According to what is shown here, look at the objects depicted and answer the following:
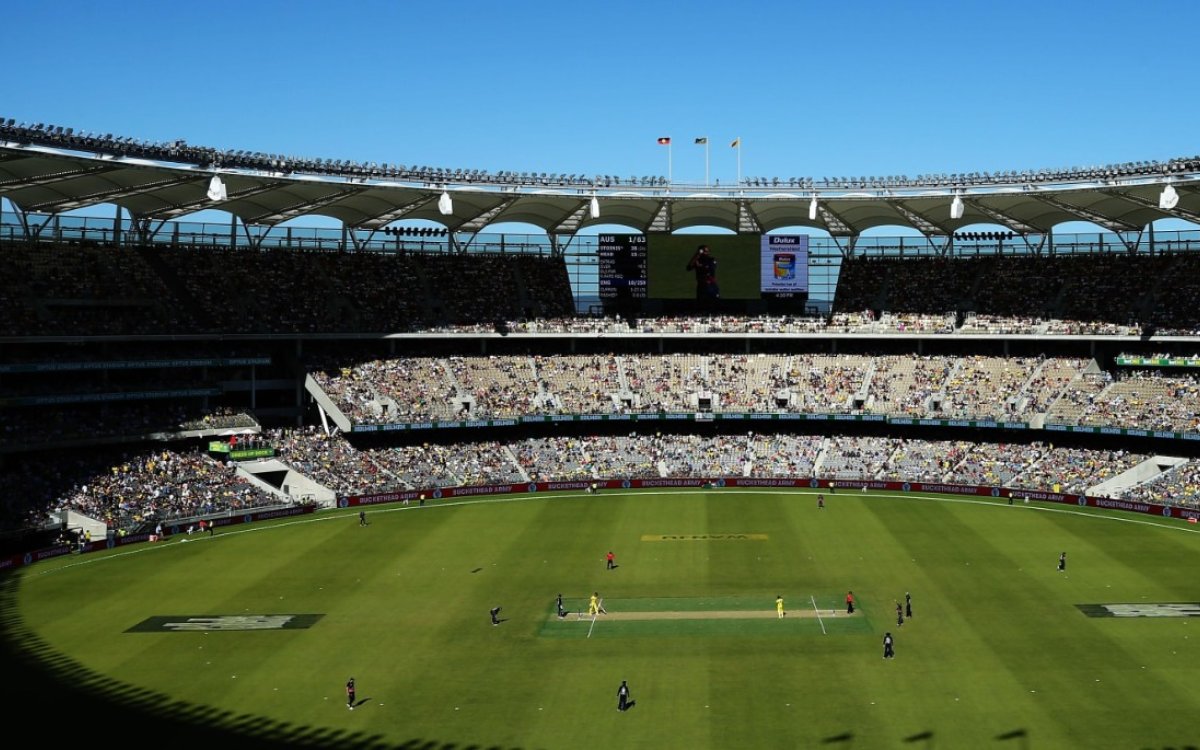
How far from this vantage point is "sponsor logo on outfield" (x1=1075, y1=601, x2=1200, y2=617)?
38.8 m

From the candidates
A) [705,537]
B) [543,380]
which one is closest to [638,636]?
[705,537]

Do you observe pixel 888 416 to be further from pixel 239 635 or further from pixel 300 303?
pixel 239 635

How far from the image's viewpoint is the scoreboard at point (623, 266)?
8212cm

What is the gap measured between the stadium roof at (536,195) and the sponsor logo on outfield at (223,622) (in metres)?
25.4

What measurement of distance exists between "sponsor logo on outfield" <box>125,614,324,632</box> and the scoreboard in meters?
45.6

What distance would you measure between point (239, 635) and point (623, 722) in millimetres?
16152

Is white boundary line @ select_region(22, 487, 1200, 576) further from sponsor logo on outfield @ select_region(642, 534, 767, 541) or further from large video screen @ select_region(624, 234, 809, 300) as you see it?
large video screen @ select_region(624, 234, 809, 300)

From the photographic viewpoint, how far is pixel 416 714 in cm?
3053

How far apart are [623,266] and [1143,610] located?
49.5m

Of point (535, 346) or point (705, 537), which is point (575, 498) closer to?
point (705, 537)

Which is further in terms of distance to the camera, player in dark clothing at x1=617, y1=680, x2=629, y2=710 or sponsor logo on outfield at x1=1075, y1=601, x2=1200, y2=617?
sponsor logo on outfield at x1=1075, y1=601, x2=1200, y2=617

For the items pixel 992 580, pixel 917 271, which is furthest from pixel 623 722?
pixel 917 271

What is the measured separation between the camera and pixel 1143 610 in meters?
39.4

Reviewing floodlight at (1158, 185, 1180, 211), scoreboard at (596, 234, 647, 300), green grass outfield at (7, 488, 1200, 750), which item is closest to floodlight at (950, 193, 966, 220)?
floodlight at (1158, 185, 1180, 211)
